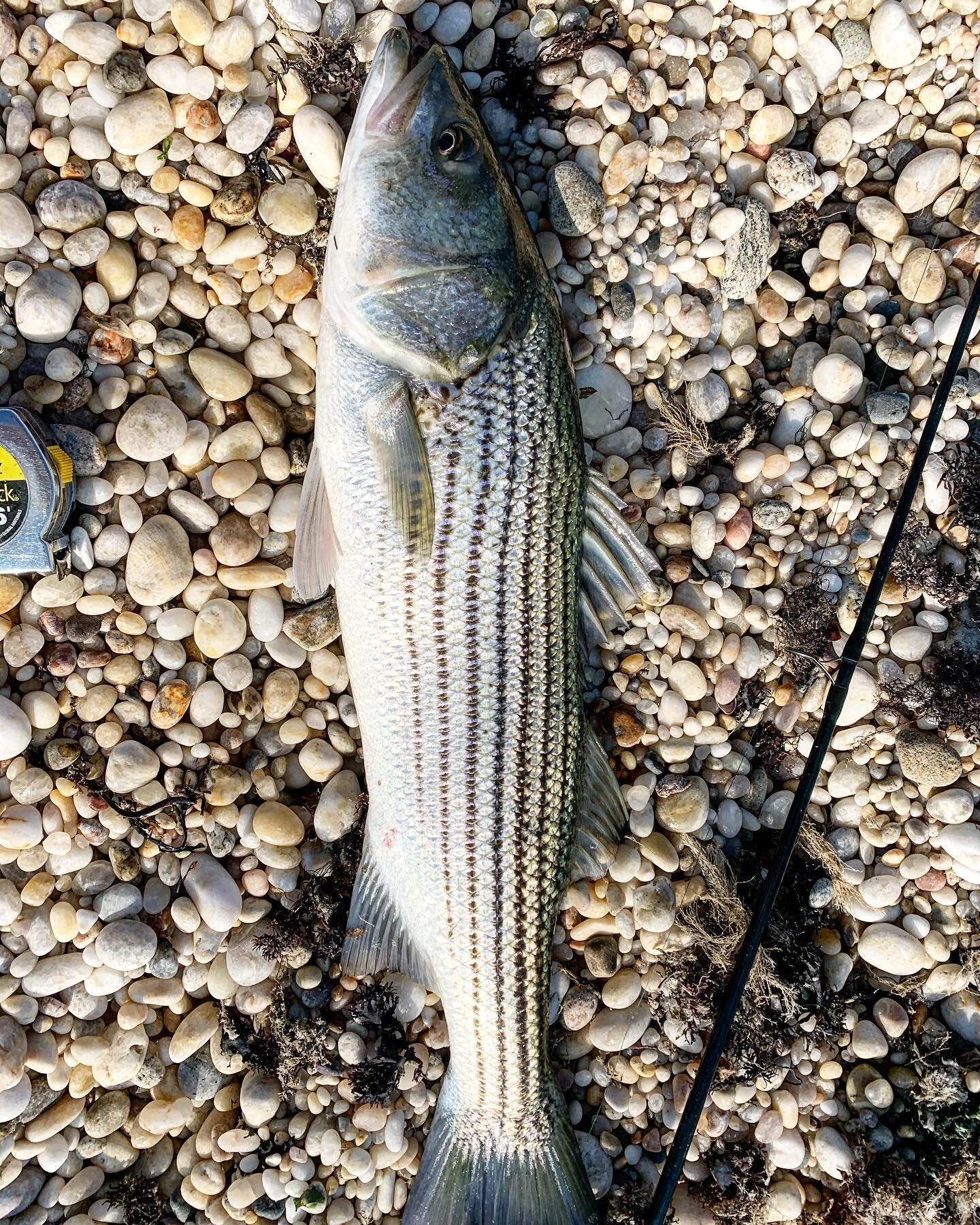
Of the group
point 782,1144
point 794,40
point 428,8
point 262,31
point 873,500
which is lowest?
point 782,1144

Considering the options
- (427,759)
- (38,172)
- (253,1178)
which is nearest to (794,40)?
(38,172)

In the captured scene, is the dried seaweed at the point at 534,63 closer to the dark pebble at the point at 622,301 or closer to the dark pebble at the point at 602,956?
the dark pebble at the point at 622,301

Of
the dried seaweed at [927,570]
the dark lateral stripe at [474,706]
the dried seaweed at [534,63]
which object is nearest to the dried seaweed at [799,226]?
the dried seaweed at [534,63]

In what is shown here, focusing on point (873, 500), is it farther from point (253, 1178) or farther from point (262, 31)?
point (253, 1178)

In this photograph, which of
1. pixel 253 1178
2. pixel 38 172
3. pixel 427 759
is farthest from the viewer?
pixel 253 1178

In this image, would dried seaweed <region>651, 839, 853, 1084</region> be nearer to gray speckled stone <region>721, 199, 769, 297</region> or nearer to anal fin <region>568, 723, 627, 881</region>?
anal fin <region>568, 723, 627, 881</region>

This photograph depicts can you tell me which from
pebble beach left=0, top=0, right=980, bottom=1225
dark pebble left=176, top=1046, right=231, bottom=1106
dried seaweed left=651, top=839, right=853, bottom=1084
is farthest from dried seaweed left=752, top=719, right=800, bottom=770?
dark pebble left=176, top=1046, right=231, bottom=1106
